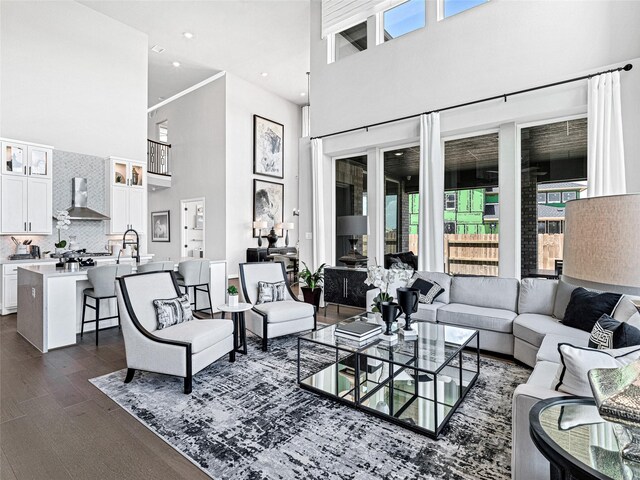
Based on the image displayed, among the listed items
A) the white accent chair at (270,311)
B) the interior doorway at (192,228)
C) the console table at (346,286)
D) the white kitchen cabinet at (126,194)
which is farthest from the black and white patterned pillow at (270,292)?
the interior doorway at (192,228)

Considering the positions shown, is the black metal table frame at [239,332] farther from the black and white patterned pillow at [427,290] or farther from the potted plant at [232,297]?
the black and white patterned pillow at [427,290]

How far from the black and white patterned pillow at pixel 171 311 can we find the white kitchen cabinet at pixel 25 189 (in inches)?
172

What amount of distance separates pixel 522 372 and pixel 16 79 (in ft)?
27.9

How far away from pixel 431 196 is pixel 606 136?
6.49ft

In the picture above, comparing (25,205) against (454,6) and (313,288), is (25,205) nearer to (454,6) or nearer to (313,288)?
(313,288)

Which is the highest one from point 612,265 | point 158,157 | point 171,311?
point 158,157

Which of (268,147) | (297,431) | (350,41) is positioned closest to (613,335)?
(297,431)

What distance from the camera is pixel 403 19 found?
5.21 m

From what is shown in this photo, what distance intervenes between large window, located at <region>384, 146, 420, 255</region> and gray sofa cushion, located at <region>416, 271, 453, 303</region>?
97 cm

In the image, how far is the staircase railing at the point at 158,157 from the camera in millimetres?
9883

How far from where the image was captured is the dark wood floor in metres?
1.83

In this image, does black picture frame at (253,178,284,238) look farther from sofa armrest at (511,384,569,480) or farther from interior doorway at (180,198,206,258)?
sofa armrest at (511,384,569,480)

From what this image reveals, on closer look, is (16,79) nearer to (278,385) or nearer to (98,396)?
(98,396)

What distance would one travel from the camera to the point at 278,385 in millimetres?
2834
